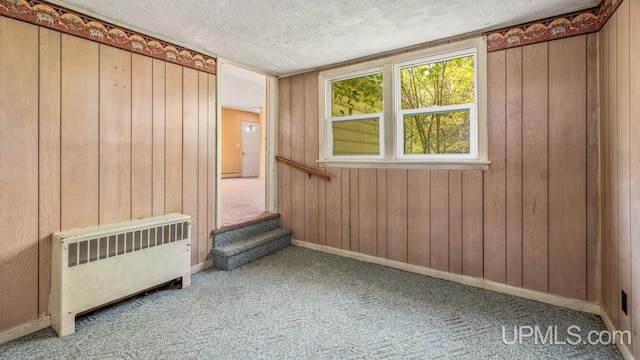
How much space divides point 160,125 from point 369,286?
7.67 feet

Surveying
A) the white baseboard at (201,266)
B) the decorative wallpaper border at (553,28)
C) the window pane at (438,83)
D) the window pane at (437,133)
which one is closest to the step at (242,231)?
the white baseboard at (201,266)

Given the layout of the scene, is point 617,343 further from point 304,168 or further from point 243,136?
point 243,136

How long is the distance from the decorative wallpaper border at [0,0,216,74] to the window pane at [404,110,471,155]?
2.16 meters

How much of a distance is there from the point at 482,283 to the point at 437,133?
139 centimetres

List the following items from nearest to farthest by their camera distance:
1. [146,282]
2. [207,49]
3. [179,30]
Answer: [146,282] < [179,30] < [207,49]

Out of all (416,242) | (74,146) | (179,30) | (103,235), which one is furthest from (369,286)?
(179,30)

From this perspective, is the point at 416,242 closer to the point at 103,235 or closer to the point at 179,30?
the point at 103,235

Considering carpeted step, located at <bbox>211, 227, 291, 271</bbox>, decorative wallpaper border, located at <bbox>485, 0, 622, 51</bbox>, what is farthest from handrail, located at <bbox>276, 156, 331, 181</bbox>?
decorative wallpaper border, located at <bbox>485, 0, 622, 51</bbox>

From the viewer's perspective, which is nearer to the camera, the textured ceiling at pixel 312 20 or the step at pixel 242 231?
the textured ceiling at pixel 312 20

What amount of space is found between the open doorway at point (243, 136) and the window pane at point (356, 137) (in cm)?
221

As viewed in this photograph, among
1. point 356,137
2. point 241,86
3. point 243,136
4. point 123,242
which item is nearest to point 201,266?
point 123,242

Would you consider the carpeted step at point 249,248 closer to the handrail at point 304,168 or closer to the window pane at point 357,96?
the handrail at point 304,168

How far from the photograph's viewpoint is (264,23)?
231 centimetres

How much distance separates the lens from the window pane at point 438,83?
8.59 ft
